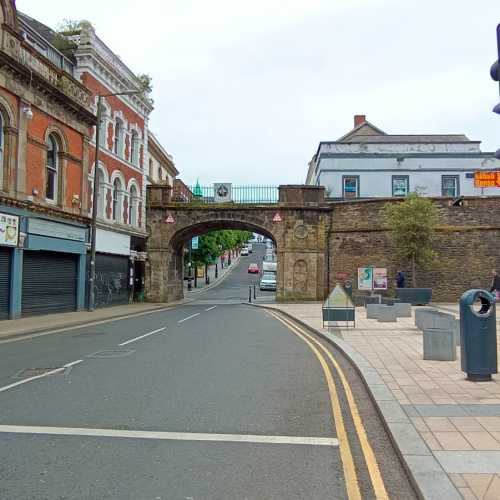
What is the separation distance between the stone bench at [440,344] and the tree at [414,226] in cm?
1788

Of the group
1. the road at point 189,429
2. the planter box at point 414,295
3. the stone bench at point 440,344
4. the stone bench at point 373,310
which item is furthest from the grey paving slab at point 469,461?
the planter box at point 414,295

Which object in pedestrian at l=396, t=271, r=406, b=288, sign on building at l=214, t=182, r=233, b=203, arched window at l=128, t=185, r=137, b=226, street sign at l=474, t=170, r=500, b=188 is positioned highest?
sign on building at l=214, t=182, r=233, b=203

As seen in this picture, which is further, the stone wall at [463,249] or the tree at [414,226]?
the stone wall at [463,249]

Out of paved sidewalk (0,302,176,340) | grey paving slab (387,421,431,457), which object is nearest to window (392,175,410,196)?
paved sidewalk (0,302,176,340)

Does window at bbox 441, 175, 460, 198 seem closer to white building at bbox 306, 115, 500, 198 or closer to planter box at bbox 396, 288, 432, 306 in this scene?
white building at bbox 306, 115, 500, 198

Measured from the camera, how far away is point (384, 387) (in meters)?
7.27

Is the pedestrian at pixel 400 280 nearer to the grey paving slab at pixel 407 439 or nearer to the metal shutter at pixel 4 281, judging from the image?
the metal shutter at pixel 4 281

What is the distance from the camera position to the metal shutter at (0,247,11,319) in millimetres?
18531

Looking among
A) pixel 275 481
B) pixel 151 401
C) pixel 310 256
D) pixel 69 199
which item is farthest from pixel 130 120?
pixel 275 481

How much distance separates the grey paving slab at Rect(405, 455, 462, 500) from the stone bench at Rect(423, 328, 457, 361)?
17.7 ft

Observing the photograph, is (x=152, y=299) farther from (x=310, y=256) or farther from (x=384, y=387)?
(x=384, y=387)

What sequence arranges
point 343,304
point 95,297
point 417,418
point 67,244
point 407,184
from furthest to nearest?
1. point 407,184
2. point 95,297
3. point 67,244
4. point 343,304
5. point 417,418

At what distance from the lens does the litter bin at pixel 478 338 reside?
7504 millimetres

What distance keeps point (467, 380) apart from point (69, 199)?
1937 cm
